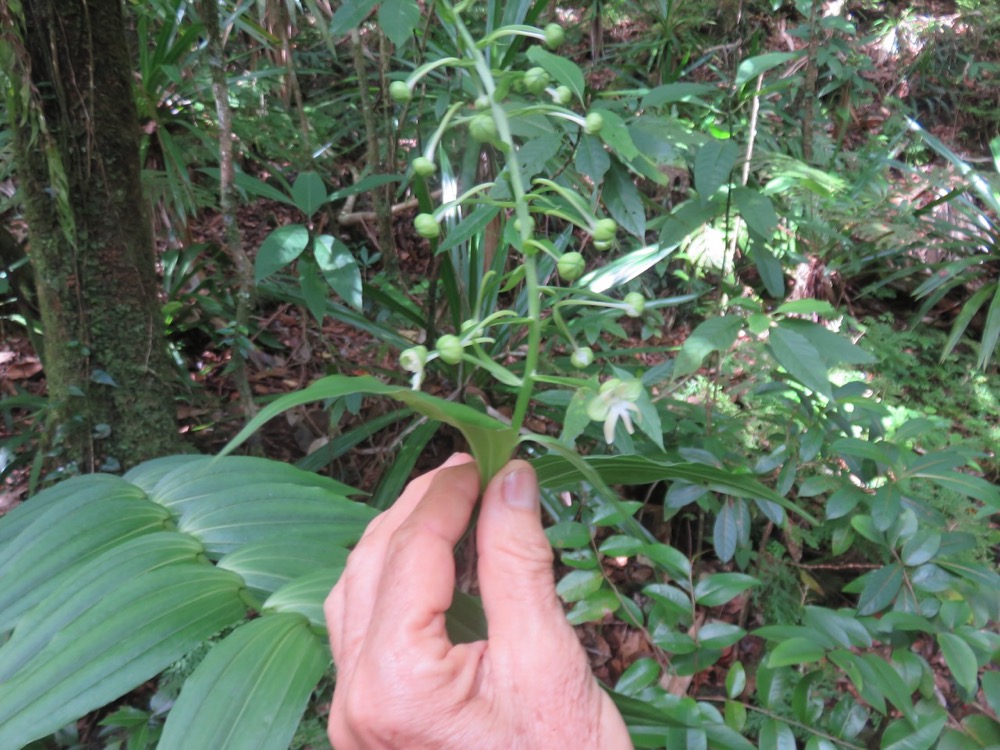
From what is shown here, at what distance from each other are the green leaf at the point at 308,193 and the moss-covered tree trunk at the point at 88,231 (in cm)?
39

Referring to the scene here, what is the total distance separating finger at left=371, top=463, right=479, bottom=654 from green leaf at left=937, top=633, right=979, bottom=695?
0.78m

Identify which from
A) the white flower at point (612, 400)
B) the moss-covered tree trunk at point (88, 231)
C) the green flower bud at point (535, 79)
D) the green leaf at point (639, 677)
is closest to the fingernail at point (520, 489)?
the white flower at point (612, 400)

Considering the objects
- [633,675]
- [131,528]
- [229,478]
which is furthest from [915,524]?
[131,528]

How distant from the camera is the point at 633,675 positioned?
109cm

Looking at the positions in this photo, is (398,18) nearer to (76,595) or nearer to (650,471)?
(650,471)

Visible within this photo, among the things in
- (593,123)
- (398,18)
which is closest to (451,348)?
(593,123)

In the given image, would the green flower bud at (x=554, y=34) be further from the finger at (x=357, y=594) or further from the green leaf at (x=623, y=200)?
the green leaf at (x=623, y=200)

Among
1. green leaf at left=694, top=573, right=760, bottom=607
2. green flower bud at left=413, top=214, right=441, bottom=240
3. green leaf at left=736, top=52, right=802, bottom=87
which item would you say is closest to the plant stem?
green flower bud at left=413, top=214, right=441, bottom=240

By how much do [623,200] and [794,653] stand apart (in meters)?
0.87

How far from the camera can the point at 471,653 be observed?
0.68 meters

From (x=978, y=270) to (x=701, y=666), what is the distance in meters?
3.04

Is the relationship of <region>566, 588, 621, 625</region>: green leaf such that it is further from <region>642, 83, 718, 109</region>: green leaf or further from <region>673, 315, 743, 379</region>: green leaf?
<region>642, 83, 718, 109</region>: green leaf

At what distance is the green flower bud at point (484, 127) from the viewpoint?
2.29 feet

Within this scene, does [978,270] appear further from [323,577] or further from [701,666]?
[323,577]
